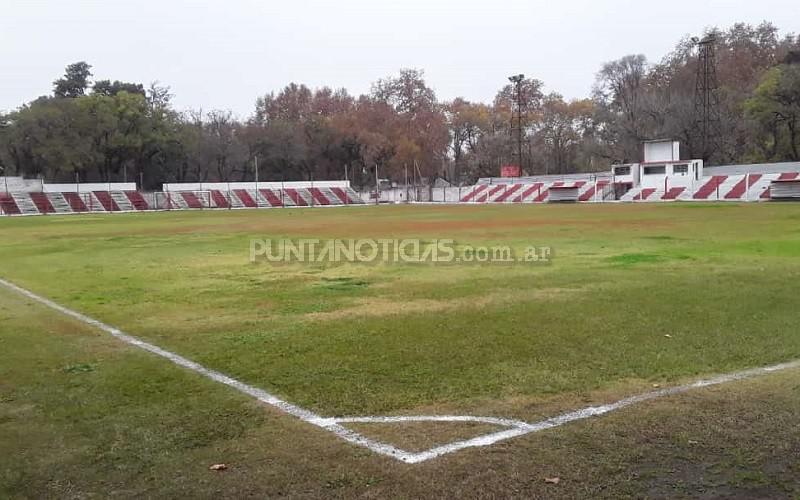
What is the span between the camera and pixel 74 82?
8812cm

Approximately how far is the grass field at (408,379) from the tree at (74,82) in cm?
8756

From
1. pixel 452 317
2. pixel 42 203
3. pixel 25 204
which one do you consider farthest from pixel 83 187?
pixel 452 317

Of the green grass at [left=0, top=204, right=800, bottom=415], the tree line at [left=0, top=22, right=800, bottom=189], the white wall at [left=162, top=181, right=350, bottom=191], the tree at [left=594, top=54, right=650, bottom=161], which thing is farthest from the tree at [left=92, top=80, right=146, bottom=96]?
the green grass at [left=0, top=204, right=800, bottom=415]

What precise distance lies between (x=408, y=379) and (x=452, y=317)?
2730 millimetres

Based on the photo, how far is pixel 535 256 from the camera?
15.0 metres

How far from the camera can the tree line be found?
68.2m

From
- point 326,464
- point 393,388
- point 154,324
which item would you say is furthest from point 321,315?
point 326,464

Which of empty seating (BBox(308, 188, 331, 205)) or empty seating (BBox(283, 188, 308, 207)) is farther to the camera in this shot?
empty seating (BBox(308, 188, 331, 205))

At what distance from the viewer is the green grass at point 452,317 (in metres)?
5.59

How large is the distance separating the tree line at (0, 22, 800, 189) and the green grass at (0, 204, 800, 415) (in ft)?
186

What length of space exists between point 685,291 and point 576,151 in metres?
81.1

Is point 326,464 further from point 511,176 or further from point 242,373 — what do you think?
point 511,176

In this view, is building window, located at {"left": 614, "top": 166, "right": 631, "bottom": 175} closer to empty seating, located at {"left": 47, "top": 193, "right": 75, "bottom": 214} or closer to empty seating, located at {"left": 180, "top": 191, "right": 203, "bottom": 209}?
empty seating, located at {"left": 180, "top": 191, "right": 203, "bottom": 209}

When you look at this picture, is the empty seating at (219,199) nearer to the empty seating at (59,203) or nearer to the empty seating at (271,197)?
the empty seating at (271,197)
